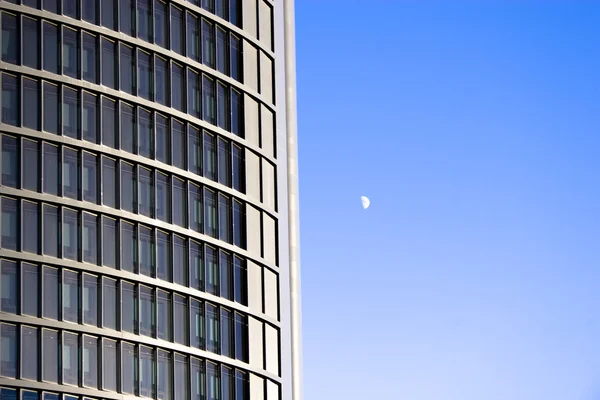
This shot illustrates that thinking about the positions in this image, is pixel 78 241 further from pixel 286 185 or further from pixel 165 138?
pixel 286 185

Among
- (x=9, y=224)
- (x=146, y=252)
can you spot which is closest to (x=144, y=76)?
(x=146, y=252)

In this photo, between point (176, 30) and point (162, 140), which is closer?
point (162, 140)


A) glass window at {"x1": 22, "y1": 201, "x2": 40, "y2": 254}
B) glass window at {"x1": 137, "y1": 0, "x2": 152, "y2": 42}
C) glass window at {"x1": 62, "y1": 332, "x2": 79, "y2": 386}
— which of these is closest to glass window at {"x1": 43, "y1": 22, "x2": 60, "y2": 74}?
glass window at {"x1": 137, "y1": 0, "x2": 152, "y2": 42}

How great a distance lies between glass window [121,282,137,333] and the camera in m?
82.8

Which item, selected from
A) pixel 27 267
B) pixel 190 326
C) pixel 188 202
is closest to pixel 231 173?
pixel 188 202

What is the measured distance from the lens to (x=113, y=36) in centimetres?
8569

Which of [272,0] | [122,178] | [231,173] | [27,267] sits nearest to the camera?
[27,267]

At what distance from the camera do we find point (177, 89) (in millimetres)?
89438

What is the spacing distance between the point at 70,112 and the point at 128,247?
7.64m

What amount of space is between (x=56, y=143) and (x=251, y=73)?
1649 centimetres

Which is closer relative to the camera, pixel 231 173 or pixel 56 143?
pixel 56 143

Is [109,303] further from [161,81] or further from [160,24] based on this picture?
[160,24]

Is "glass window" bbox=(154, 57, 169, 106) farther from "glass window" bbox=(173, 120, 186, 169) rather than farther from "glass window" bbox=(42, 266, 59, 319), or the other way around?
"glass window" bbox=(42, 266, 59, 319)

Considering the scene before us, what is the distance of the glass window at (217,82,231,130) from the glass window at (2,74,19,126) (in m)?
14.3
